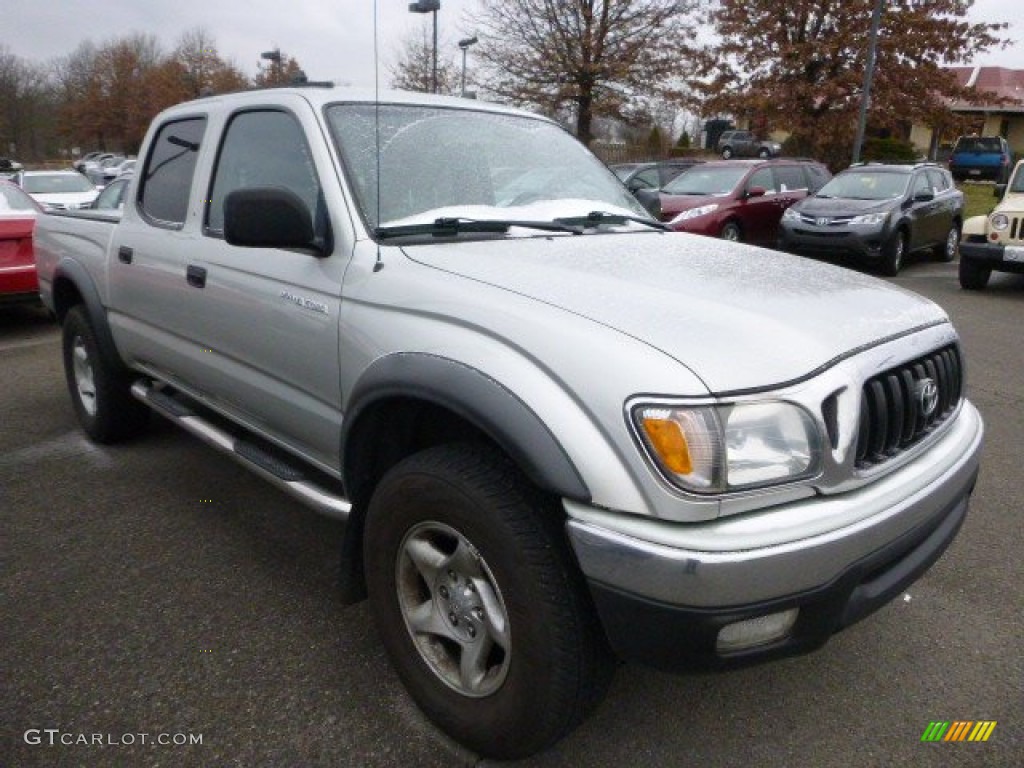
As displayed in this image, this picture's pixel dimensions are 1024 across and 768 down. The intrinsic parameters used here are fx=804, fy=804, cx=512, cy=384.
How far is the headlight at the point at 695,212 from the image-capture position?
37.9 feet

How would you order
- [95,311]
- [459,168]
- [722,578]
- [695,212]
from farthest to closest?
[695,212]
[95,311]
[459,168]
[722,578]

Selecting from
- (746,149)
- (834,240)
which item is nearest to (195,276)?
(834,240)

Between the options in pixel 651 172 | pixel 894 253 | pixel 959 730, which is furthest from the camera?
pixel 651 172

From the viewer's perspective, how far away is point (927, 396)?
2250 mm

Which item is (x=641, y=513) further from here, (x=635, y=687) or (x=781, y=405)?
(x=635, y=687)

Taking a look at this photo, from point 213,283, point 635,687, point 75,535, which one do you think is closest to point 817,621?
point 635,687

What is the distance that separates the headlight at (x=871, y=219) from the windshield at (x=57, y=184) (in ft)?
47.4

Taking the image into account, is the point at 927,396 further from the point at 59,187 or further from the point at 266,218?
the point at 59,187

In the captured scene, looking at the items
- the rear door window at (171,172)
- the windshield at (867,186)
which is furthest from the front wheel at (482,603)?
the windshield at (867,186)

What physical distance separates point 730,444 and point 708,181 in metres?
11.8

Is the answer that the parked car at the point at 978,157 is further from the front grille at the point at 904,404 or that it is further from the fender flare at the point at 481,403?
the fender flare at the point at 481,403

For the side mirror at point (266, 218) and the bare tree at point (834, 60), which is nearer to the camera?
the side mirror at point (266, 218)

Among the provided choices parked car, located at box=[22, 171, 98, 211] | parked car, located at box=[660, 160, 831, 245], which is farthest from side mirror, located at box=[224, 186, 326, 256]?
parked car, located at box=[22, 171, 98, 211]

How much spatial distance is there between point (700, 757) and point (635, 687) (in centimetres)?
33
